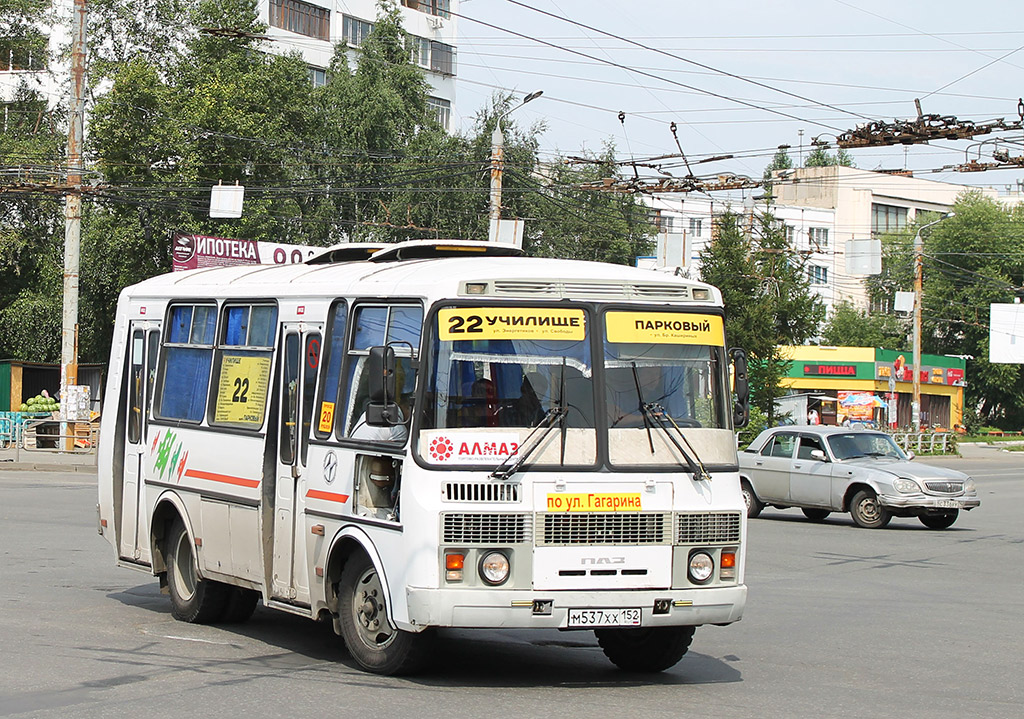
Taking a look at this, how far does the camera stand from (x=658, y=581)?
8.55 metres

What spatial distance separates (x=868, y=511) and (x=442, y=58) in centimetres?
5317

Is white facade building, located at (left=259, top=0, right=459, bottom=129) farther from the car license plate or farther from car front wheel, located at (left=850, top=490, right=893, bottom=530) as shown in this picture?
the car license plate

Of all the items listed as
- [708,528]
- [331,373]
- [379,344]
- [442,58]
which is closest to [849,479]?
[708,528]

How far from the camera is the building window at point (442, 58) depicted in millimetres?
71000

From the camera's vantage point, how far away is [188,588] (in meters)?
11.3

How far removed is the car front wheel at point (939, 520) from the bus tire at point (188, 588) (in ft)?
47.8

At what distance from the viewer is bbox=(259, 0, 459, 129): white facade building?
62.0 meters

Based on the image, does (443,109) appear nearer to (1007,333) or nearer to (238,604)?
(1007,333)

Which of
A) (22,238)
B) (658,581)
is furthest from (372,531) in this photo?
(22,238)

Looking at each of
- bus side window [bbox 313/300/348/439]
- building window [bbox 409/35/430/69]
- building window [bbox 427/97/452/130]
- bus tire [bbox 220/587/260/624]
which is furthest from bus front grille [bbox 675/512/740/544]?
building window [bbox 427/97/452/130]

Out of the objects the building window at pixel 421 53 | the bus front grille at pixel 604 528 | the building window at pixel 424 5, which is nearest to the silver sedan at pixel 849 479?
the bus front grille at pixel 604 528

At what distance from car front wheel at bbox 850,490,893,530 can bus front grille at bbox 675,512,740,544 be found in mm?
14135

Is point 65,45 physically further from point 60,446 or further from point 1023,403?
point 1023,403

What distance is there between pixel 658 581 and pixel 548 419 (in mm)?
1208
